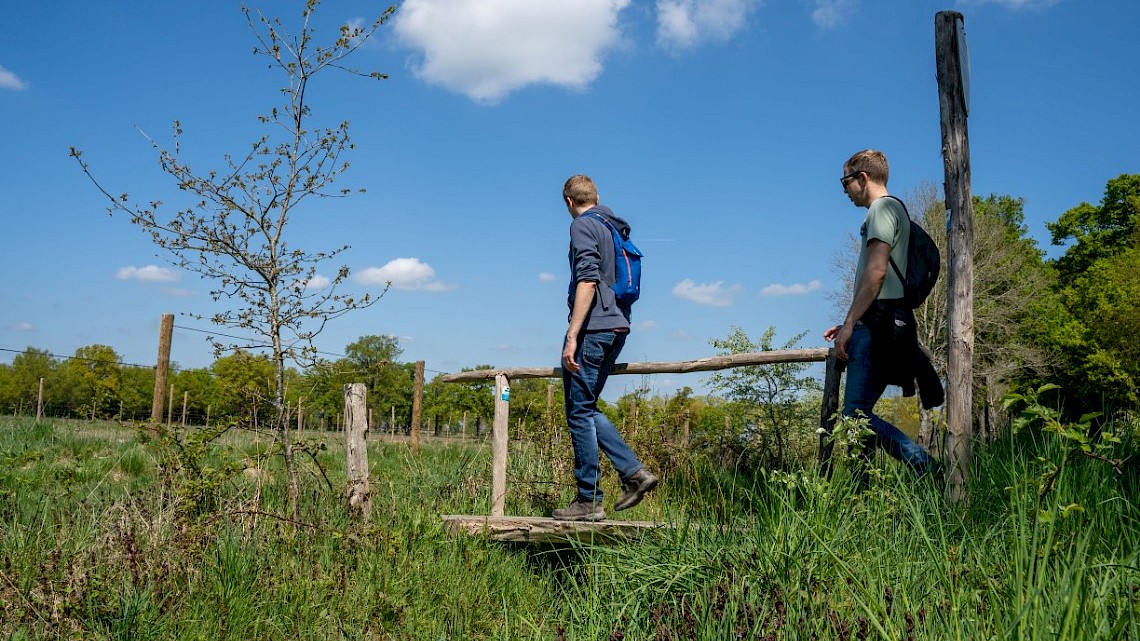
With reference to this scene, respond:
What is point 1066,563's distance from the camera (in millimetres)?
2295

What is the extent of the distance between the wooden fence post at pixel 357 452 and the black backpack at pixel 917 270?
3.35 metres

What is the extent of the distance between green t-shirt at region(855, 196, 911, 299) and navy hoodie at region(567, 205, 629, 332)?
1430 mm

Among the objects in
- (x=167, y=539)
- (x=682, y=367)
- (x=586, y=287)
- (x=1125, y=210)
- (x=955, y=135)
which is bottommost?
(x=167, y=539)

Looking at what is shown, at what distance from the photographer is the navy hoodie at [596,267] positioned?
4.79 meters

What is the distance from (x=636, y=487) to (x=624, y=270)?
1.34 metres

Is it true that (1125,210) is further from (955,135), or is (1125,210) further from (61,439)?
(61,439)

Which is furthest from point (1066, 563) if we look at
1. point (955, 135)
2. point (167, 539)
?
point (167, 539)

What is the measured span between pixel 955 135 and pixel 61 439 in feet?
31.2

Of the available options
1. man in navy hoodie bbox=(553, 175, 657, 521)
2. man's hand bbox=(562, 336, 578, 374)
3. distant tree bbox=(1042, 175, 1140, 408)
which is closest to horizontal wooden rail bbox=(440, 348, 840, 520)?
man in navy hoodie bbox=(553, 175, 657, 521)

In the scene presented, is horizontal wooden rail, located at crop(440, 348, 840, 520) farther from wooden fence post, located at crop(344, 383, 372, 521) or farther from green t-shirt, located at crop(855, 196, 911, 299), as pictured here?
wooden fence post, located at crop(344, 383, 372, 521)

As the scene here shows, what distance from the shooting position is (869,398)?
4199mm

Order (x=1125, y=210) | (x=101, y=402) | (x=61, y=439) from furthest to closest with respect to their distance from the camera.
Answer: (x=1125, y=210) < (x=61, y=439) < (x=101, y=402)

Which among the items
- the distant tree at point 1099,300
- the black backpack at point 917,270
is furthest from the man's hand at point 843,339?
the distant tree at point 1099,300

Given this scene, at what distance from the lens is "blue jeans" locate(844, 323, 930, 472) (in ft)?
13.6
